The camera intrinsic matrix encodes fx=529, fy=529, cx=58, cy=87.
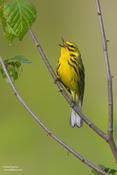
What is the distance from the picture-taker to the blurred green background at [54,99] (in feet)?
17.7

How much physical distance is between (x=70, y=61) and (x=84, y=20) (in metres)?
3.68

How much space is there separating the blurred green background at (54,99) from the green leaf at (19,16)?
8.75ft

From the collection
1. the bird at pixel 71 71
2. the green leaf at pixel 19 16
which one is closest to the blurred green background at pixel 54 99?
the bird at pixel 71 71

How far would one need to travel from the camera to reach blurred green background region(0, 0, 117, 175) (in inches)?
212

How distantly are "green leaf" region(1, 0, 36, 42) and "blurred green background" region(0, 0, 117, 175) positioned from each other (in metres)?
2.67

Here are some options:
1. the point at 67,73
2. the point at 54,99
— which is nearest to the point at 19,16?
the point at 67,73

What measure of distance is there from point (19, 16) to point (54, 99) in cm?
438

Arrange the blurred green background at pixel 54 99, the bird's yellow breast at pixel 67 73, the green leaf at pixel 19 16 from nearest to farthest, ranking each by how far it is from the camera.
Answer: the green leaf at pixel 19 16
the bird's yellow breast at pixel 67 73
the blurred green background at pixel 54 99

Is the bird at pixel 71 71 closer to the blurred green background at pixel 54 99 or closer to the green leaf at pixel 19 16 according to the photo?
the blurred green background at pixel 54 99

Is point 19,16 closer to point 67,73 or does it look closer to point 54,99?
point 67,73

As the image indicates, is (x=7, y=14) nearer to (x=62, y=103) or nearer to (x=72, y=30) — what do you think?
(x=62, y=103)

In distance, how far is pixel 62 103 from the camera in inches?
248

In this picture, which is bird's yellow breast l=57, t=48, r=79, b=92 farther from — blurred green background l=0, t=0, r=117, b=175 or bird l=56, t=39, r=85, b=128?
blurred green background l=0, t=0, r=117, b=175

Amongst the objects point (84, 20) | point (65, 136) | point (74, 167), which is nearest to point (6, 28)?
point (74, 167)
